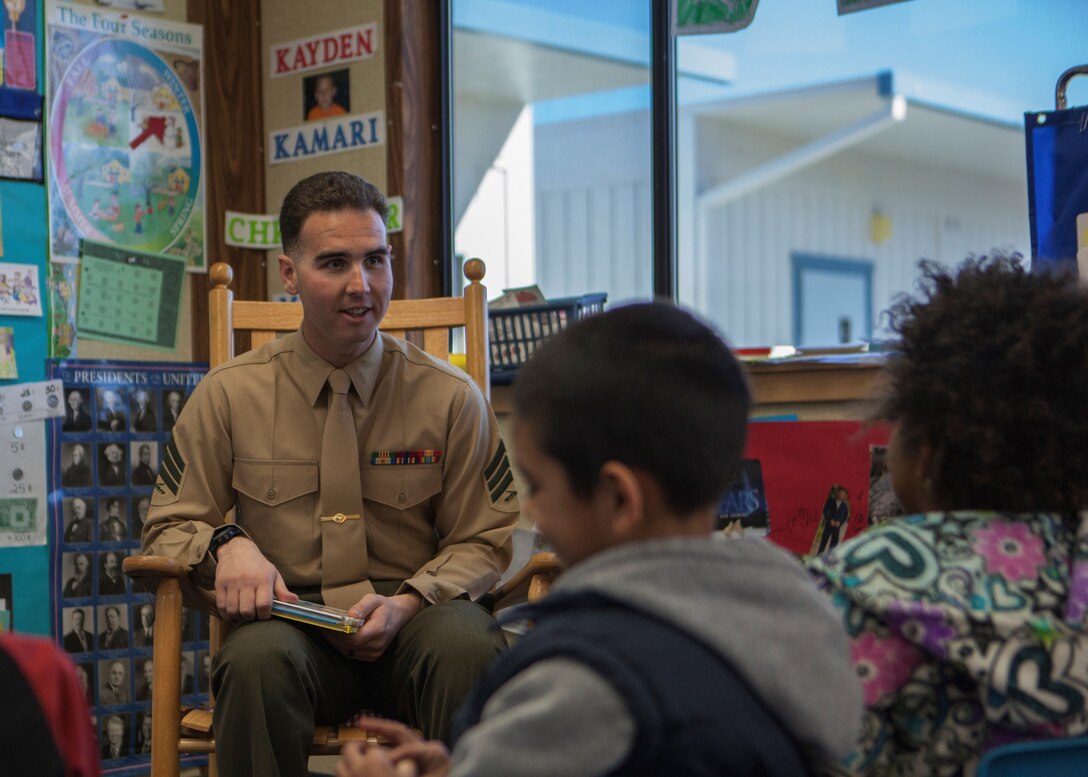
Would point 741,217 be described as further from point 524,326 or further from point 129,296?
point 129,296

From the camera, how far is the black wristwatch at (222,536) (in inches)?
65.7

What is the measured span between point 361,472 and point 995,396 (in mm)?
1115

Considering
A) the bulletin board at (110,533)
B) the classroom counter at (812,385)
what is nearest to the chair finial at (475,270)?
the classroom counter at (812,385)

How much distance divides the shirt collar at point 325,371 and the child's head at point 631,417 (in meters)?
1.04

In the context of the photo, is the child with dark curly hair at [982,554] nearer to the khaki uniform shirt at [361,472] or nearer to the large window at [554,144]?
the khaki uniform shirt at [361,472]

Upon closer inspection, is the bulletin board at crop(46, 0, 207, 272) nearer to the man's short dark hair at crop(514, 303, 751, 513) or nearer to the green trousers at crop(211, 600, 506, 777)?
the green trousers at crop(211, 600, 506, 777)

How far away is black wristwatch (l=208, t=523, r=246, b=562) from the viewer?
167 centimetres

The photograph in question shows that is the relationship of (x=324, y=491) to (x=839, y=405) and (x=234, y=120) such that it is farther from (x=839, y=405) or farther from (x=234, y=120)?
(x=234, y=120)

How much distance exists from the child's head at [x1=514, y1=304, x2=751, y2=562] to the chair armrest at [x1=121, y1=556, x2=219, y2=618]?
3.11 ft

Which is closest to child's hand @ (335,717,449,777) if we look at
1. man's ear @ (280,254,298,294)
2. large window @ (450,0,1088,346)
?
man's ear @ (280,254,298,294)

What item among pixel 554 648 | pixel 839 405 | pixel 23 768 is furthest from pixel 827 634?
pixel 839 405

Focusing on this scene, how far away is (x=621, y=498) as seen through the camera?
30.8 inches

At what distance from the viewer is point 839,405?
83.1 inches

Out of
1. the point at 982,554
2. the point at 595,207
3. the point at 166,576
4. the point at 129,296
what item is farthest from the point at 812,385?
the point at 129,296
